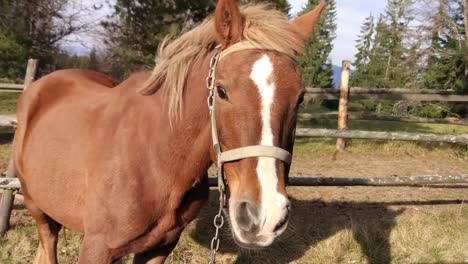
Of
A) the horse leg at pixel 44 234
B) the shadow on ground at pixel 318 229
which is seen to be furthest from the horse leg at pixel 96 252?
the shadow on ground at pixel 318 229

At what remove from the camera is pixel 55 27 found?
1511cm

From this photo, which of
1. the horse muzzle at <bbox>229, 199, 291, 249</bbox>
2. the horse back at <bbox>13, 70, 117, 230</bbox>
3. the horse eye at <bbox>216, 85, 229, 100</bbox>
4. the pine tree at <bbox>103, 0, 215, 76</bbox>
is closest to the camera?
the horse muzzle at <bbox>229, 199, 291, 249</bbox>

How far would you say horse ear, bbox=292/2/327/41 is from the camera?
1857mm

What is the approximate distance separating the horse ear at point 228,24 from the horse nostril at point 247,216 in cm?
73

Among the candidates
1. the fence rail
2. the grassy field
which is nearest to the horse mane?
the fence rail

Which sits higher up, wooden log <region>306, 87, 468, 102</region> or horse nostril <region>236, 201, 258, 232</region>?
wooden log <region>306, 87, 468, 102</region>

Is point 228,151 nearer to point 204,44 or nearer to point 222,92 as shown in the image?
point 222,92

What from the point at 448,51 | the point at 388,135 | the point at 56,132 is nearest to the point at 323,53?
the point at 448,51

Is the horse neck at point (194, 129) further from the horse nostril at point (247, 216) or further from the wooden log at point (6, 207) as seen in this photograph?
the wooden log at point (6, 207)

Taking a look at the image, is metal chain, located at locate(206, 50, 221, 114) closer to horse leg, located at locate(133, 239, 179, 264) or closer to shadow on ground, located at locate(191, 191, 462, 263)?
horse leg, located at locate(133, 239, 179, 264)

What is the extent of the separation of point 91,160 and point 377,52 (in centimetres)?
4130

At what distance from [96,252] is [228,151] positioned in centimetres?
101

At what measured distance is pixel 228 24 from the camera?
1.68 meters

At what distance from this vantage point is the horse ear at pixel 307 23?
186 centimetres
